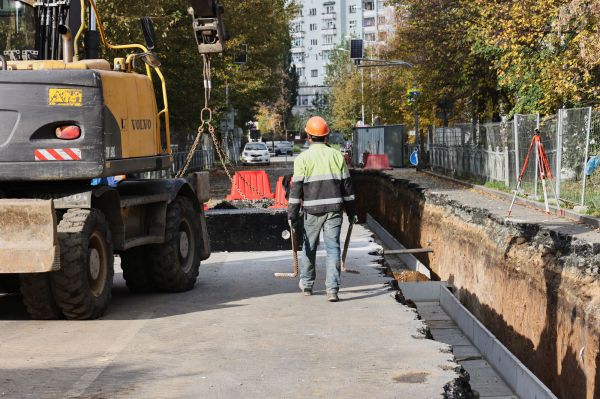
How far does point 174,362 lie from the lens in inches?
309

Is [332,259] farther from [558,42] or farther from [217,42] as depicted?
[558,42]

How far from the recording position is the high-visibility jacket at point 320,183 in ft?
36.0

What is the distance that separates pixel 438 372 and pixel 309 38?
571 feet

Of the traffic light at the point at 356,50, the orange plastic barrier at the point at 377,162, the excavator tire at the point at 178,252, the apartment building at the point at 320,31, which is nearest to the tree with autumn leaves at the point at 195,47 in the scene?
the excavator tire at the point at 178,252

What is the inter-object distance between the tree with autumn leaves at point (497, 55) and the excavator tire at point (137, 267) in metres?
11.5

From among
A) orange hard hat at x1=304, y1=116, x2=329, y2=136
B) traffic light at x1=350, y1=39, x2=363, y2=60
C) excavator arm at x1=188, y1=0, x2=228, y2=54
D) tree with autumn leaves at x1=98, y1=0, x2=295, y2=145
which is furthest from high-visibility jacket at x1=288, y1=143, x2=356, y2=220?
traffic light at x1=350, y1=39, x2=363, y2=60

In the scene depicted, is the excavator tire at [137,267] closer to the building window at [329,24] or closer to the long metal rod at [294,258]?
the long metal rod at [294,258]

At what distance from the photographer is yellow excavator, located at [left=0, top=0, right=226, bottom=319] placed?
373 inches

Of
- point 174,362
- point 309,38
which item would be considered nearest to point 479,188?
point 174,362

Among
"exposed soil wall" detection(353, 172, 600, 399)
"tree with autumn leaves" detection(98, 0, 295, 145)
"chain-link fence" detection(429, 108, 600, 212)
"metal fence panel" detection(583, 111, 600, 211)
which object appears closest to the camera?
"exposed soil wall" detection(353, 172, 600, 399)

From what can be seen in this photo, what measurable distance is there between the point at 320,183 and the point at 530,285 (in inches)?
145

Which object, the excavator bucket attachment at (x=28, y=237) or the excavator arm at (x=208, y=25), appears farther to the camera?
the excavator arm at (x=208, y=25)

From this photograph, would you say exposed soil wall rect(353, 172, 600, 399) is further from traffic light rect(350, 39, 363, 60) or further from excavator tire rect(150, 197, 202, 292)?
traffic light rect(350, 39, 363, 60)

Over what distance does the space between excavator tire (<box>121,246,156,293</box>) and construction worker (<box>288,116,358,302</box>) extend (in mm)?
1816
